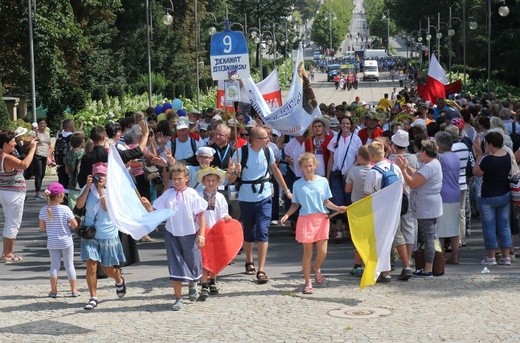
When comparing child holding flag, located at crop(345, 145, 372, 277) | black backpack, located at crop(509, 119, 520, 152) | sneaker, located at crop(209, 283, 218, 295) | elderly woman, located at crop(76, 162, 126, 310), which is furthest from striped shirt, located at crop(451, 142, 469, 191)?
elderly woman, located at crop(76, 162, 126, 310)

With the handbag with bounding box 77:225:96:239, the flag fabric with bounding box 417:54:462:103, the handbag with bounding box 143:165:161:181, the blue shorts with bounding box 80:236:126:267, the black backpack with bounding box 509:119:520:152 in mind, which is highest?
the flag fabric with bounding box 417:54:462:103

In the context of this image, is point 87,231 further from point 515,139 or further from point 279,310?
point 515,139

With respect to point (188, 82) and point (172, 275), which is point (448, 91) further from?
point (188, 82)

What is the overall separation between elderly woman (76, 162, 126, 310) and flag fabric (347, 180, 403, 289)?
2.52 metres

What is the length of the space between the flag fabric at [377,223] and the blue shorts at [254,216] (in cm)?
136

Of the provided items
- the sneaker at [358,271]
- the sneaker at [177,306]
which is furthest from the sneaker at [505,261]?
the sneaker at [177,306]

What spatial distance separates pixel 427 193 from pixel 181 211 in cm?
303

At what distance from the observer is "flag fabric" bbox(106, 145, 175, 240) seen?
10.7m

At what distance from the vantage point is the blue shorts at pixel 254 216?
12578mm

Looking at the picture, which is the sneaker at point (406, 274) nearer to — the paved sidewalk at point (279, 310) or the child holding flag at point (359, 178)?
the paved sidewalk at point (279, 310)

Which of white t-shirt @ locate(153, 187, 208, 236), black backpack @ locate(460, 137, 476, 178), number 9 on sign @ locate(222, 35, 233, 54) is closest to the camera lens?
white t-shirt @ locate(153, 187, 208, 236)

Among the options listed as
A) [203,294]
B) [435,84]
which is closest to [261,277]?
[203,294]

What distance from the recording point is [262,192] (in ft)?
41.6

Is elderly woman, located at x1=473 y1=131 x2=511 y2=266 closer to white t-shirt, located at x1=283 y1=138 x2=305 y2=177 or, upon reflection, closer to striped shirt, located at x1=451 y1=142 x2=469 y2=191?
striped shirt, located at x1=451 y1=142 x2=469 y2=191
